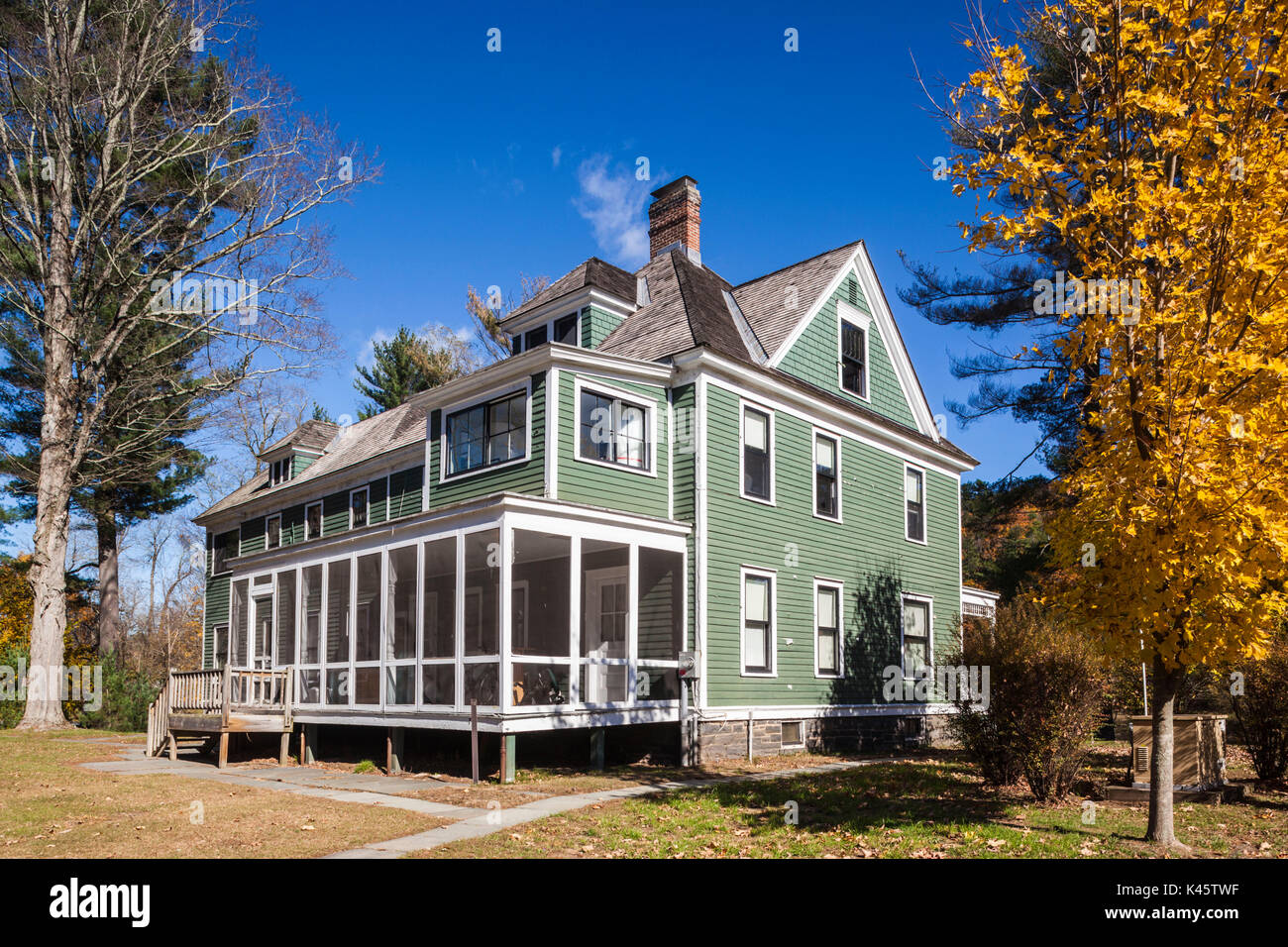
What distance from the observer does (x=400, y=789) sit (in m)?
12.3

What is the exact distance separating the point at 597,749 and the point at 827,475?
800 centimetres

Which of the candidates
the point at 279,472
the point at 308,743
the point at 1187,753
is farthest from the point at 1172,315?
the point at 279,472

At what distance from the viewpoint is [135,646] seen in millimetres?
56594

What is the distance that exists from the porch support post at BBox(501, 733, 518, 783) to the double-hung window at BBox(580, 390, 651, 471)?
4732mm

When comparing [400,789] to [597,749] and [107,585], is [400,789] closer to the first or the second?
[597,749]

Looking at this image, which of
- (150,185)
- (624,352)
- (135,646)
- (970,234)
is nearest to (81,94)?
(150,185)

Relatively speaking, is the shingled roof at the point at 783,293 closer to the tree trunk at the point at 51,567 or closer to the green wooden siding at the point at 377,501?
the green wooden siding at the point at 377,501

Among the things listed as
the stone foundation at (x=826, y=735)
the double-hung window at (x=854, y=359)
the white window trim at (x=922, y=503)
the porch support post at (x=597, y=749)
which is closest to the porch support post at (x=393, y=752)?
the porch support post at (x=597, y=749)

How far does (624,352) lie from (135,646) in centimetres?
4969

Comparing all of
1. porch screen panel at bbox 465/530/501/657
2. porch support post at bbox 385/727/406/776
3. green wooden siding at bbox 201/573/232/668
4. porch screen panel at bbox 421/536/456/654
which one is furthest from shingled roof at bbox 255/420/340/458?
porch support post at bbox 385/727/406/776

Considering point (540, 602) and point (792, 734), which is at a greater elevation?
point (540, 602)

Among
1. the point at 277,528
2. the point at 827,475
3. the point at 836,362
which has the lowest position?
the point at 277,528

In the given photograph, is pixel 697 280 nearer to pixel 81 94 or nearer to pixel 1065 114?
pixel 1065 114

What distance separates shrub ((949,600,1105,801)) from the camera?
10.1m
